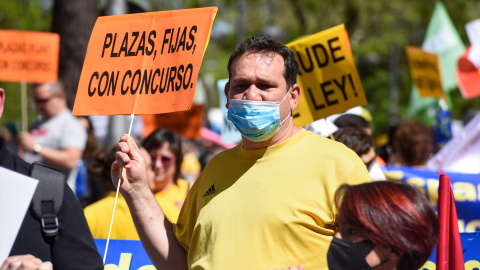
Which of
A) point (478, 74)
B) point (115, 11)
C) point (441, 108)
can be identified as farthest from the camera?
point (441, 108)

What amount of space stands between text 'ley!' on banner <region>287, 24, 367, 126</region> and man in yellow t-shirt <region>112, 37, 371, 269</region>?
177 centimetres

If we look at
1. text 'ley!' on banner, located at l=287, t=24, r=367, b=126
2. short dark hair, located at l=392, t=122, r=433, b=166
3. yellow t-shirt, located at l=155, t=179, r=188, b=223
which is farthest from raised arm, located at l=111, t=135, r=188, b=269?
short dark hair, located at l=392, t=122, r=433, b=166

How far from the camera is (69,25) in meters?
11.3

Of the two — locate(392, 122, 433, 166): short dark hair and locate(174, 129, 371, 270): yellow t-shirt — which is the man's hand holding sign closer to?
locate(174, 129, 371, 270): yellow t-shirt

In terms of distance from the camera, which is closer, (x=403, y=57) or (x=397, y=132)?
(x=397, y=132)

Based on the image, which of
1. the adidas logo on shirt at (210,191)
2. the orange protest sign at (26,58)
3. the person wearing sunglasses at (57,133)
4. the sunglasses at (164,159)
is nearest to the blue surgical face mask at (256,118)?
the adidas logo on shirt at (210,191)

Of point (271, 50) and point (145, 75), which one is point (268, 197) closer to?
point (271, 50)

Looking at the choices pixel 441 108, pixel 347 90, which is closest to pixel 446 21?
pixel 441 108

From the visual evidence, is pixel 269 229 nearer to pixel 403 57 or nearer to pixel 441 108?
pixel 441 108

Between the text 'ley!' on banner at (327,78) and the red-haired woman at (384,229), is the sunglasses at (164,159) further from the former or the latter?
the red-haired woman at (384,229)

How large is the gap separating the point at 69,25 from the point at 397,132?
6010mm

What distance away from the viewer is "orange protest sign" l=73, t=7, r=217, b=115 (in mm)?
3469

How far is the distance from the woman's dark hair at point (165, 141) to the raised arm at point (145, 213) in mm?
2264

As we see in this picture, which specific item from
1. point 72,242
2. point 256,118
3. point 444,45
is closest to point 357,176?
point 256,118
